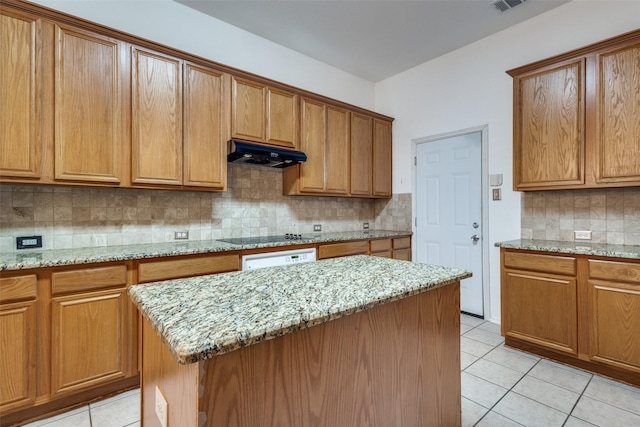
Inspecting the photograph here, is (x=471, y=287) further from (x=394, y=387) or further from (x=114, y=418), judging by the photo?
(x=114, y=418)

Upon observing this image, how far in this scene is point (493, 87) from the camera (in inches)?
127

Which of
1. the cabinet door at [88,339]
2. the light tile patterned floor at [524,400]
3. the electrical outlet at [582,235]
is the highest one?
the electrical outlet at [582,235]

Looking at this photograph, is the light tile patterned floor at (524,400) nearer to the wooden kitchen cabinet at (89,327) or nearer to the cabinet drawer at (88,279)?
the wooden kitchen cabinet at (89,327)

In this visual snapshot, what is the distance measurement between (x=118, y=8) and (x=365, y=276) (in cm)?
291

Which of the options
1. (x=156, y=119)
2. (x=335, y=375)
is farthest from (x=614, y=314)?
(x=156, y=119)

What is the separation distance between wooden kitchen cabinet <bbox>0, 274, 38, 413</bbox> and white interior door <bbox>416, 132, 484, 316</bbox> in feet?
12.0

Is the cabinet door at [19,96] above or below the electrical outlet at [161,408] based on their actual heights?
above

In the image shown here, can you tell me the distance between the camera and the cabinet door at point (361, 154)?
3729 millimetres

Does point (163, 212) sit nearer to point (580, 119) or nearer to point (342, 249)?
point (342, 249)

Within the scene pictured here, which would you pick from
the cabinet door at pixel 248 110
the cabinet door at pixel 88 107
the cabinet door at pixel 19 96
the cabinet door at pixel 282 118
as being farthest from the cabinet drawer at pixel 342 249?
the cabinet door at pixel 19 96

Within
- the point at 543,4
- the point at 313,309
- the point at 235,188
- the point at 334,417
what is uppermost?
the point at 543,4

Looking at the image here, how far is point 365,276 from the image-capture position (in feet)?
4.10

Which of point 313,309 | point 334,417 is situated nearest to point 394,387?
point 334,417

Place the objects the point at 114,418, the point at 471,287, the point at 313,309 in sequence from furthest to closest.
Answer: the point at 471,287 < the point at 114,418 < the point at 313,309
